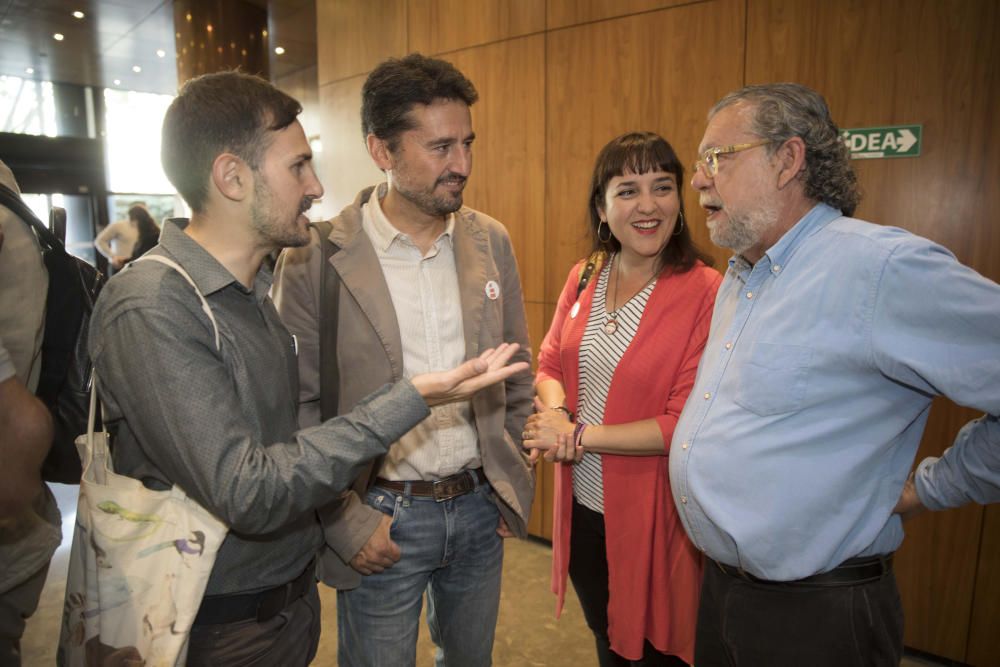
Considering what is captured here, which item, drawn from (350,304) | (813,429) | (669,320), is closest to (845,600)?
(813,429)

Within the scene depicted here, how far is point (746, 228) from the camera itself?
5.06ft

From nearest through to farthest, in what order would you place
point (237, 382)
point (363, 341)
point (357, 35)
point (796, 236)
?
point (237, 382)
point (796, 236)
point (363, 341)
point (357, 35)

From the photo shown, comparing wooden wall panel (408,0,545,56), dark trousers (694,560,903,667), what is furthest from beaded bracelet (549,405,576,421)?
wooden wall panel (408,0,545,56)

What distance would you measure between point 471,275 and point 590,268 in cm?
61

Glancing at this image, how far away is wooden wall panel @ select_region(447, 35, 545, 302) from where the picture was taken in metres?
3.63

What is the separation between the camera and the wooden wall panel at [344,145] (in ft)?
15.3

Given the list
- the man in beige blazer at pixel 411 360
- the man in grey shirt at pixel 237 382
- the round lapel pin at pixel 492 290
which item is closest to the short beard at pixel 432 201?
the man in beige blazer at pixel 411 360

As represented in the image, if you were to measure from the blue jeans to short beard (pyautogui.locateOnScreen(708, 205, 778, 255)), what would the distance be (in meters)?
0.99

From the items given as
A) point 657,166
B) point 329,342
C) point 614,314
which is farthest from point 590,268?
point 329,342

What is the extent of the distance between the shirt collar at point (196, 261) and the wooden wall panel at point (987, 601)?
118 inches

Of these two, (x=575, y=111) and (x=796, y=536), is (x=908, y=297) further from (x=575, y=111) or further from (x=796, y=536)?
(x=575, y=111)

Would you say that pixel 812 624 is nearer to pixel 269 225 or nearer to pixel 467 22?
pixel 269 225

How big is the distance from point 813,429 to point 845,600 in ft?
1.25

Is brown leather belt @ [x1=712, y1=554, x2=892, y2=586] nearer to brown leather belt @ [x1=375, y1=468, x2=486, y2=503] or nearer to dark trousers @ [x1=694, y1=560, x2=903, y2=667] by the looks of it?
dark trousers @ [x1=694, y1=560, x2=903, y2=667]
